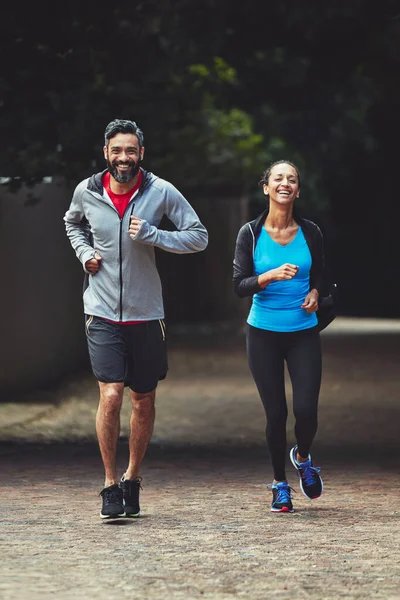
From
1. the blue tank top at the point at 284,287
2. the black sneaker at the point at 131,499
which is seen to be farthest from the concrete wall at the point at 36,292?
the black sneaker at the point at 131,499

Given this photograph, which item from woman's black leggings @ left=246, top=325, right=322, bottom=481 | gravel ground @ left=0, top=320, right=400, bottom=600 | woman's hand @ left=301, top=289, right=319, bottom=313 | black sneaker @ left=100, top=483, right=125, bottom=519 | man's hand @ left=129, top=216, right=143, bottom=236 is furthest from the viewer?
woman's black leggings @ left=246, top=325, right=322, bottom=481

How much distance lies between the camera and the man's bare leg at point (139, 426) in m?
8.82

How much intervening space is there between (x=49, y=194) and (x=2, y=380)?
289 centimetres

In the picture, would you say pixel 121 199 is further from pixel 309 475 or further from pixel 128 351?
pixel 309 475

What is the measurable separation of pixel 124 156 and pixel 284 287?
1.16 m

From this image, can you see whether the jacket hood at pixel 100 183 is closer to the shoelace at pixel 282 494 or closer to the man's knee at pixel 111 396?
the man's knee at pixel 111 396

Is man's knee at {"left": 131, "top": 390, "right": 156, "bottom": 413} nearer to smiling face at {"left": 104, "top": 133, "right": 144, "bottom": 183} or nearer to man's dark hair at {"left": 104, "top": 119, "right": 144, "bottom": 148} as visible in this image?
smiling face at {"left": 104, "top": 133, "right": 144, "bottom": 183}

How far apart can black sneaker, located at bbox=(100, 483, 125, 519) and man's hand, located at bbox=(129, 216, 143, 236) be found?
1.36 m

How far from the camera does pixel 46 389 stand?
18094 mm

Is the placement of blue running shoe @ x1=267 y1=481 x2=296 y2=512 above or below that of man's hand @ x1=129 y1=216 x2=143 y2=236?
below

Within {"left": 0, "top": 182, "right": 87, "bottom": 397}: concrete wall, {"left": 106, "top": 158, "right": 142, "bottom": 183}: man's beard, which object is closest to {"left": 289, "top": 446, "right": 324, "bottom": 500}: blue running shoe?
{"left": 106, "top": 158, "right": 142, "bottom": 183}: man's beard

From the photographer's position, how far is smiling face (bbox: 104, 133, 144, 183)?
28.3 ft

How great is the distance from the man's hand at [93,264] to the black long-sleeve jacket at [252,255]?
2.51 ft

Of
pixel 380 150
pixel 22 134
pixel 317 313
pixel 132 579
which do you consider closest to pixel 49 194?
pixel 22 134
